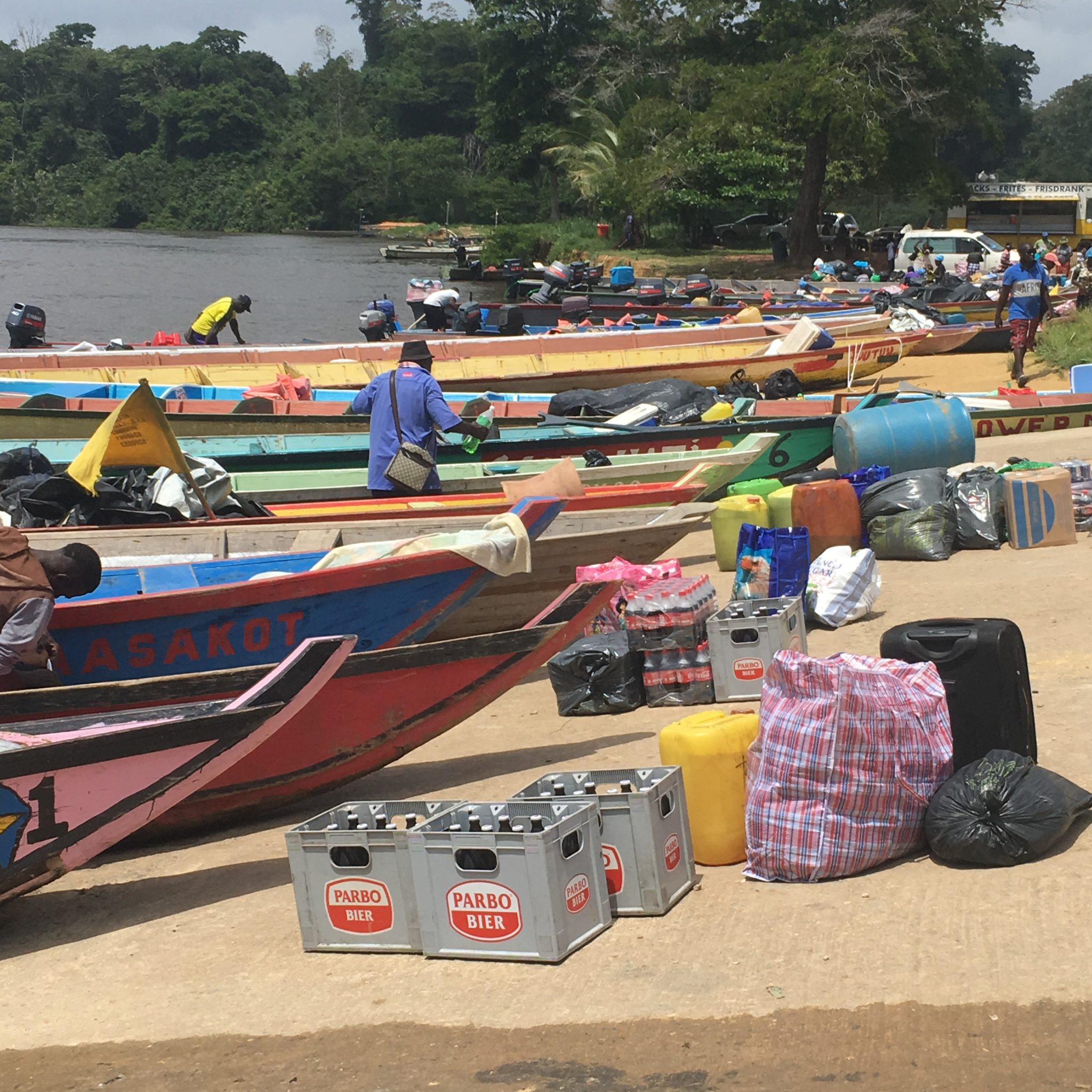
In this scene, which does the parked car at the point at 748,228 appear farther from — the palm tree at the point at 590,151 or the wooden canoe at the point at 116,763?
the wooden canoe at the point at 116,763

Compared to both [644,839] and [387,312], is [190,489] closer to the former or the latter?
[644,839]

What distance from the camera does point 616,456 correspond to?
1164 centimetres

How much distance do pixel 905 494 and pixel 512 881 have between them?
5871 mm

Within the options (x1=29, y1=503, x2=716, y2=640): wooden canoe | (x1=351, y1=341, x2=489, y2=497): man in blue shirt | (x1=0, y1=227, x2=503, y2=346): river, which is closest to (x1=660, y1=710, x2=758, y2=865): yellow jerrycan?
(x1=29, y1=503, x2=716, y2=640): wooden canoe

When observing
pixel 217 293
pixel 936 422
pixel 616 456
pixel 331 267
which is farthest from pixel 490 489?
pixel 331 267

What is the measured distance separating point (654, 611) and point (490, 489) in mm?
3783

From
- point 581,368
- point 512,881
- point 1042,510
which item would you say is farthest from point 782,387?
point 512,881

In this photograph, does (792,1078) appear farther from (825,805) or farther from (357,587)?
(357,587)

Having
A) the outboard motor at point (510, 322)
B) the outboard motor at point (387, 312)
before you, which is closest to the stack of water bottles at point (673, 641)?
the outboard motor at point (387, 312)

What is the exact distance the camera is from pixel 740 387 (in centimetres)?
1709

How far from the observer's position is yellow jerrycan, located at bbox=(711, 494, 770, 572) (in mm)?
9461

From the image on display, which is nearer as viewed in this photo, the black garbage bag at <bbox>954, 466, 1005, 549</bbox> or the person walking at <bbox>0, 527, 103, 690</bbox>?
the person walking at <bbox>0, 527, 103, 690</bbox>

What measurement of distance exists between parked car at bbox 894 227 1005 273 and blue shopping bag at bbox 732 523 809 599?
2720 centimetres

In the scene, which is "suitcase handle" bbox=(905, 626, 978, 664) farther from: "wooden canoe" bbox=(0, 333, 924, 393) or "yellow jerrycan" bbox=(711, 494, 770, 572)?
"wooden canoe" bbox=(0, 333, 924, 393)
